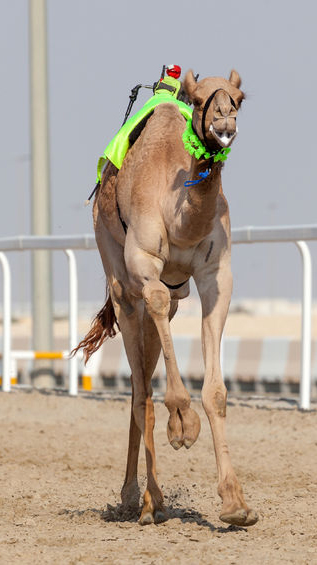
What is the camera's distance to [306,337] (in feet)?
29.3

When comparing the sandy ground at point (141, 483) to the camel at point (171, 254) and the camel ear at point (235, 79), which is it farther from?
the camel ear at point (235, 79)

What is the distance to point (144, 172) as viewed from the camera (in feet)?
18.1

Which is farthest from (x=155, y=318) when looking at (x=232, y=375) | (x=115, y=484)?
(x=232, y=375)

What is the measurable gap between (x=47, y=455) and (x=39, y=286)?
17.8ft

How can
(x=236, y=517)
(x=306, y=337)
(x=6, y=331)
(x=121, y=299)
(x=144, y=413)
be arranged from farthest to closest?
1. (x=6, y=331)
2. (x=306, y=337)
3. (x=121, y=299)
4. (x=144, y=413)
5. (x=236, y=517)

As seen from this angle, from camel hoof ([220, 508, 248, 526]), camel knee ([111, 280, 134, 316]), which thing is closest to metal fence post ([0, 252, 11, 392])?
camel knee ([111, 280, 134, 316])

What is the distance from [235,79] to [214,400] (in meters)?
1.42

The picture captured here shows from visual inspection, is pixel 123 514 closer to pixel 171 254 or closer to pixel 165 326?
pixel 165 326

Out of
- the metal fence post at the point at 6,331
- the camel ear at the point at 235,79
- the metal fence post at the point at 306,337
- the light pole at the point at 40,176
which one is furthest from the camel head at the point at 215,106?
the light pole at the point at 40,176

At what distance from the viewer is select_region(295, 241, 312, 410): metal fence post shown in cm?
889

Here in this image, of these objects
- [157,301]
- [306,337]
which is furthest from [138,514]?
[306,337]

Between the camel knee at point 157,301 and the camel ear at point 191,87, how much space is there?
89 cm

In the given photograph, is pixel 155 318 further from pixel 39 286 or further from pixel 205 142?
pixel 39 286

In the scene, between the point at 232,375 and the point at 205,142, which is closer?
the point at 205,142
